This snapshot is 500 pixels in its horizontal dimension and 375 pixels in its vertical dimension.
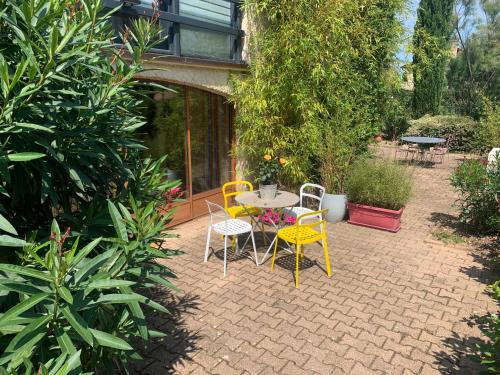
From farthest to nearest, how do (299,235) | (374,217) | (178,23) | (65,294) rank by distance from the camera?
1. (374,217)
2. (178,23)
3. (299,235)
4. (65,294)

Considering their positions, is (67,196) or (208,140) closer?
(67,196)

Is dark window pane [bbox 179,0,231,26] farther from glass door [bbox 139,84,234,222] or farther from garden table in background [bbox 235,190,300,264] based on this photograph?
garden table in background [bbox 235,190,300,264]

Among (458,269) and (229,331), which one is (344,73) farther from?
(229,331)

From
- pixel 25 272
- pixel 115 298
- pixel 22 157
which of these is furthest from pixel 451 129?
pixel 25 272

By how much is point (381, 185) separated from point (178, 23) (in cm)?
441

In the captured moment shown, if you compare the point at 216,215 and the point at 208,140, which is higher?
the point at 208,140

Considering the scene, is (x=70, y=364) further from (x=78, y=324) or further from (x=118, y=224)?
(x=118, y=224)

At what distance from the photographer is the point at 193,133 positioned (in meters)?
7.04

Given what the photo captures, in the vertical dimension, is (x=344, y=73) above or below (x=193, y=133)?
above

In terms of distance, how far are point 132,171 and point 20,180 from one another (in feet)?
2.33

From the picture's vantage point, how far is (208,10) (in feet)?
21.4

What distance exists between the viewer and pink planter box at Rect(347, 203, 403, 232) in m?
6.46

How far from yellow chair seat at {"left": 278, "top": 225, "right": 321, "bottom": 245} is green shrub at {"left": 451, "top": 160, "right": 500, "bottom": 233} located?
3185mm

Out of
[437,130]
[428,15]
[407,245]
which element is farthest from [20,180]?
[428,15]
